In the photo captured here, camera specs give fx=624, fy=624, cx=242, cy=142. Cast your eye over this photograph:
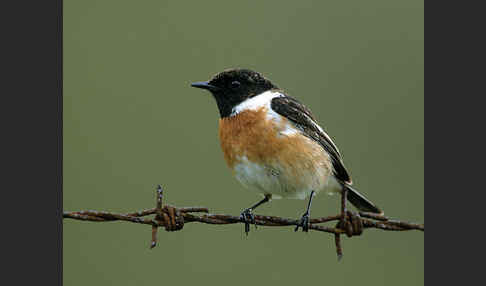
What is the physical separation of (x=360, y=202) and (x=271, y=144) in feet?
3.76

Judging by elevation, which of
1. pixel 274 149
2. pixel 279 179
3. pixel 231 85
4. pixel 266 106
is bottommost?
pixel 279 179

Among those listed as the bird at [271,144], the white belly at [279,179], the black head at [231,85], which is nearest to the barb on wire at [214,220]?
the bird at [271,144]

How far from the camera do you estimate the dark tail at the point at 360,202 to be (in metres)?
5.47

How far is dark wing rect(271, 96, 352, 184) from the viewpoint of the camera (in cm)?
519

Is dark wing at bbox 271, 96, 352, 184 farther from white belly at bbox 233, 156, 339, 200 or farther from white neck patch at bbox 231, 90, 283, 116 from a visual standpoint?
white belly at bbox 233, 156, 339, 200

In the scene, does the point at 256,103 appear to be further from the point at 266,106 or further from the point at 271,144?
the point at 271,144

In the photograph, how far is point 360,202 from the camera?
218 inches

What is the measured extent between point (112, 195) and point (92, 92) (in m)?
2.25

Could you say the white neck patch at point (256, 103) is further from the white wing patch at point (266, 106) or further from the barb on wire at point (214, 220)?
the barb on wire at point (214, 220)


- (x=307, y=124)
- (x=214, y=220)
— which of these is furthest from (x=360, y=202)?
(x=214, y=220)

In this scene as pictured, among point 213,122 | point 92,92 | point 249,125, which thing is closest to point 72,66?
point 92,92

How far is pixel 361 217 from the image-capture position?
402 cm

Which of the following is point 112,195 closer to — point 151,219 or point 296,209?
point 296,209

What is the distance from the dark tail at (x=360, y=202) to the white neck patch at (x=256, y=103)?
1.01 m
